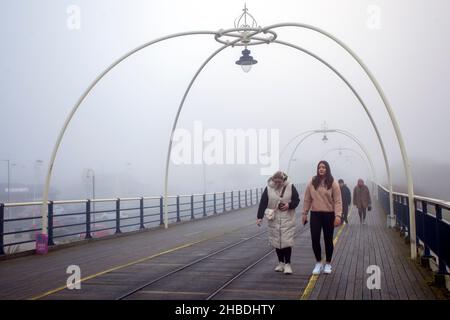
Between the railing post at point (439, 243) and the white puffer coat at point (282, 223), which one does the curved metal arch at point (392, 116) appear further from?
the white puffer coat at point (282, 223)

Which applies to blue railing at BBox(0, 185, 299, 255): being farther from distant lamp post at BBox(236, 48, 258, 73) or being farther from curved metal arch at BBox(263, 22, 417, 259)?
curved metal arch at BBox(263, 22, 417, 259)

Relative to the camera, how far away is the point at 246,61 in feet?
44.0

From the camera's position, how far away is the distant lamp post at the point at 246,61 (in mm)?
13422

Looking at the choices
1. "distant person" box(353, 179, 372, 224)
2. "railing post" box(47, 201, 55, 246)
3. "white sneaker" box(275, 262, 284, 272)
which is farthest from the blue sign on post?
"distant person" box(353, 179, 372, 224)

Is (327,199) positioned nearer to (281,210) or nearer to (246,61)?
(281,210)

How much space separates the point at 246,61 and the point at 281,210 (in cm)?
640

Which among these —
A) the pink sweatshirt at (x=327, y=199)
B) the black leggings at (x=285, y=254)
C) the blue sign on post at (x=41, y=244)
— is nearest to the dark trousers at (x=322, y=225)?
the pink sweatshirt at (x=327, y=199)

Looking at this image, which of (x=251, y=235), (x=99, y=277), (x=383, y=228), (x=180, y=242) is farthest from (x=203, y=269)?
(x=383, y=228)

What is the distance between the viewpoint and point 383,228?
1797cm

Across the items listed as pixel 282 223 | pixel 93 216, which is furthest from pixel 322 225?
pixel 93 216

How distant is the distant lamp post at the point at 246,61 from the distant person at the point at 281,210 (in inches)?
232

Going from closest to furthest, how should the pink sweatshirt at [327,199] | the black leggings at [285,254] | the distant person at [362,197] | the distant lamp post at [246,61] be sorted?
the pink sweatshirt at [327,199], the black leggings at [285,254], the distant lamp post at [246,61], the distant person at [362,197]
